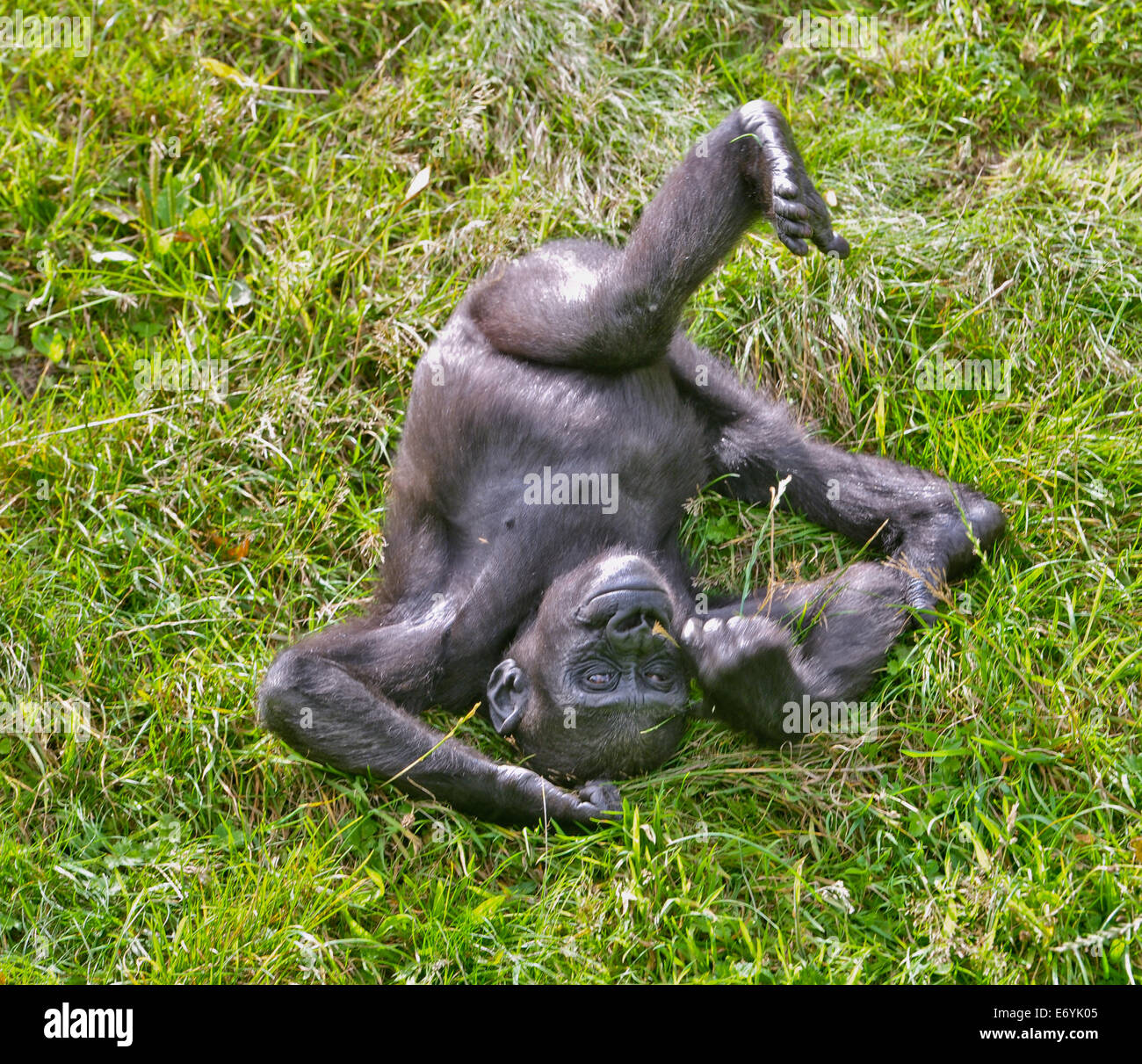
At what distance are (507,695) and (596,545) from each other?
71cm

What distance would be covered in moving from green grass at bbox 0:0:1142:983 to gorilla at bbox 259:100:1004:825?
0.21 metres

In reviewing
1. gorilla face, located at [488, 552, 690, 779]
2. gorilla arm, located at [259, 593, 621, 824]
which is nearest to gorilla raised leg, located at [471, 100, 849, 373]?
gorilla face, located at [488, 552, 690, 779]

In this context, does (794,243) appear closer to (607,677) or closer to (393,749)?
(607,677)

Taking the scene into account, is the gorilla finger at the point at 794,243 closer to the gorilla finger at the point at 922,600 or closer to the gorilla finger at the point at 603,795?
the gorilla finger at the point at 922,600

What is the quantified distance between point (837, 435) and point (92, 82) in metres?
4.07

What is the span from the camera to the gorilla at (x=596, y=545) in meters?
5.30

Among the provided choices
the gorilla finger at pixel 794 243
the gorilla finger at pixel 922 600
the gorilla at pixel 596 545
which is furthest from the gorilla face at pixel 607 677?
the gorilla finger at pixel 794 243

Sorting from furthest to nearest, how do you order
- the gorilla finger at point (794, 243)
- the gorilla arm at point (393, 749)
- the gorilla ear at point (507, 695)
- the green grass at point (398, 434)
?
the gorilla ear at point (507, 695) < the gorilla arm at point (393, 749) < the gorilla finger at point (794, 243) < the green grass at point (398, 434)

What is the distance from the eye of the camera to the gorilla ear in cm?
554

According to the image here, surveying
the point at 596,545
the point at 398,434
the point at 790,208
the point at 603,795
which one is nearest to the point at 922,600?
the point at 596,545

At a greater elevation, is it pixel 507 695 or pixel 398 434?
pixel 398 434

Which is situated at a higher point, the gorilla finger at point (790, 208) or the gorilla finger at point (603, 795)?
the gorilla finger at point (790, 208)

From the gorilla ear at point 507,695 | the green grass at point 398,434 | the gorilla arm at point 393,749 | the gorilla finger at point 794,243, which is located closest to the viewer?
the green grass at point 398,434

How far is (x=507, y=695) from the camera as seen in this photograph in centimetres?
559
